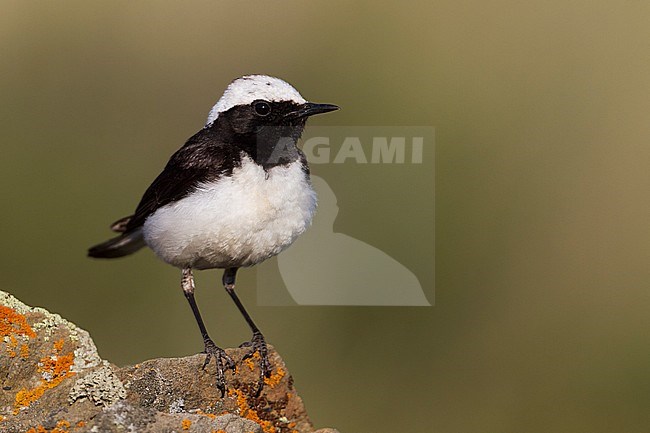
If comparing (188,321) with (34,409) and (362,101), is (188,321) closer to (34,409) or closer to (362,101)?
(362,101)

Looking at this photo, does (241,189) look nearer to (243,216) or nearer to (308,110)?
(243,216)

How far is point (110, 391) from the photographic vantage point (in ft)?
19.3

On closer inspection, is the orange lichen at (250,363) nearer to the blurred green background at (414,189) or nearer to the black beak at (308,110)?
the black beak at (308,110)

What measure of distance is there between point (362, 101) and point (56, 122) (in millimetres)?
4048

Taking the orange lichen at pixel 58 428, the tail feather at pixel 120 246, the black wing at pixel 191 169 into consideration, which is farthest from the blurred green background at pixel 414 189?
the orange lichen at pixel 58 428

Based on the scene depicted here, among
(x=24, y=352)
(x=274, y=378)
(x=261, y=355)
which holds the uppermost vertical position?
(x=24, y=352)

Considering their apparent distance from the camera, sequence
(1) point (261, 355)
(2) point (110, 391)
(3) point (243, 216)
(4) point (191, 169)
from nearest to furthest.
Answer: (2) point (110, 391) → (1) point (261, 355) → (3) point (243, 216) → (4) point (191, 169)

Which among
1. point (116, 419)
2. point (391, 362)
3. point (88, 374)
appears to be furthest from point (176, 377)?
point (391, 362)

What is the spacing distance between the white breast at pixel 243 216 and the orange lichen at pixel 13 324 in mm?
1494

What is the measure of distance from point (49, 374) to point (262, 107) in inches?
102

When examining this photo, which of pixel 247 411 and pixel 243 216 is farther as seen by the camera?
pixel 243 216

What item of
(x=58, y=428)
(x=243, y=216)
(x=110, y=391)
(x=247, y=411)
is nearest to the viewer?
(x=58, y=428)

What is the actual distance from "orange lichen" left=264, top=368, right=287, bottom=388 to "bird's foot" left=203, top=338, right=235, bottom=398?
0.25 m

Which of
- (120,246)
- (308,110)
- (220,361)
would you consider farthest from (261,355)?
(120,246)
